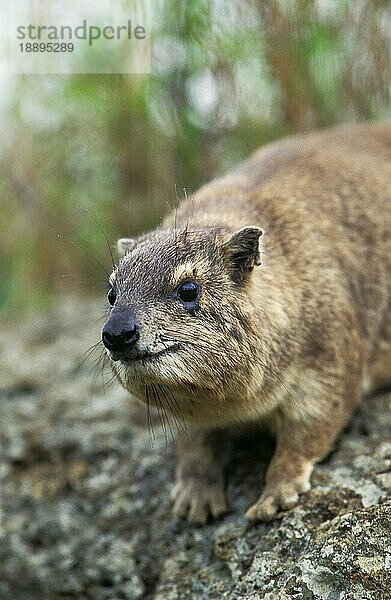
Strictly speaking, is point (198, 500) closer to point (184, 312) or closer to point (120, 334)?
point (184, 312)

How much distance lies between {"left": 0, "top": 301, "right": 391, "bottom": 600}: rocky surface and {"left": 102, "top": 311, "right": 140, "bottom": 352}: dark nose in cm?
154

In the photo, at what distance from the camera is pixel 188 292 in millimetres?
4559

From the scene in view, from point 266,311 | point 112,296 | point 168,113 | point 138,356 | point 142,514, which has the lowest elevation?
point 142,514

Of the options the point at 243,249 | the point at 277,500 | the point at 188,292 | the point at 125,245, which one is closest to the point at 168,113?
the point at 125,245

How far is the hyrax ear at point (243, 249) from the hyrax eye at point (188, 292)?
1.25ft

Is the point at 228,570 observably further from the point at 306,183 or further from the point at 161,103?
the point at 161,103

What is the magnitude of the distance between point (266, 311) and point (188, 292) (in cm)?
64

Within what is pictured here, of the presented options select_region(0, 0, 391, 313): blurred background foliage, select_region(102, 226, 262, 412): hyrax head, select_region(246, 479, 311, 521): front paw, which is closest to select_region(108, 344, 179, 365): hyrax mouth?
select_region(102, 226, 262, 412): hyrax head

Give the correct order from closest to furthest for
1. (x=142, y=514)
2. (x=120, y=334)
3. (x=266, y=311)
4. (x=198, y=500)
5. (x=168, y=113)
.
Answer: (x=120, y=334) < (x=266, y=311) < (x=198, y=500) < (x=142, y=514) < (x=168, y=113)

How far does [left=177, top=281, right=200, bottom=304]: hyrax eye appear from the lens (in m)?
4.54

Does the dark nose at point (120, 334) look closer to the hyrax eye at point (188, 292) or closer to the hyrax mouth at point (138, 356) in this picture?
the hyrax mouth at point (138, 356)

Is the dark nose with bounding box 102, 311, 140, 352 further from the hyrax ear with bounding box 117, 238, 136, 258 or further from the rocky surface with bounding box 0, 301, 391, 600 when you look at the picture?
the rocky surface with bounding box 0, 301, 391, 600

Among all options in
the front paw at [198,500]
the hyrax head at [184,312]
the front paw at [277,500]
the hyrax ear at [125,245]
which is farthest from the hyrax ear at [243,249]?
the front paw at [198,500]

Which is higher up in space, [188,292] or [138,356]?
[188,292]
